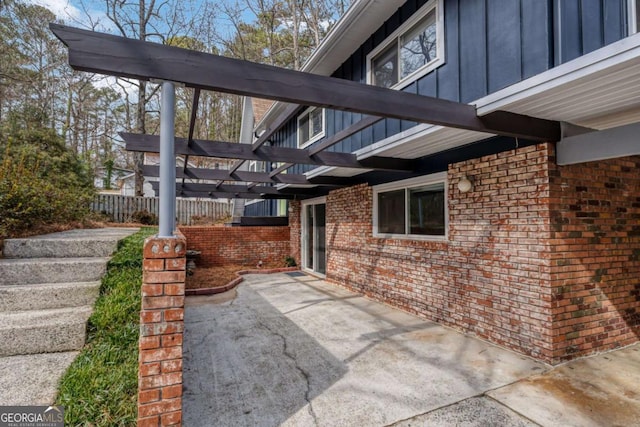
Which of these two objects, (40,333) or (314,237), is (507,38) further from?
(314,237)

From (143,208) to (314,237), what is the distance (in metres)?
8.89

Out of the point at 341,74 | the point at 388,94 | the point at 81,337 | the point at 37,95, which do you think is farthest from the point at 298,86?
the point at 37,95

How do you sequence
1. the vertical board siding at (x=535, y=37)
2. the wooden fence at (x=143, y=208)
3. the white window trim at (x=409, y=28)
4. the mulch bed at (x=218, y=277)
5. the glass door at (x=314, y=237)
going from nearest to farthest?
the vertical board siding at (x=535, y=37)
the white window trim at (x=409, y=28)
the mulch bed at (x=218, y=277)
the glass door at (x=314, y=237)
the wooden fence at (x=143, y=208)

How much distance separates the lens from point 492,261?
418cm

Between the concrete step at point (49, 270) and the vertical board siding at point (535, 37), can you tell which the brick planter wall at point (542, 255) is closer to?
the vertical board siding at point (535, 37)

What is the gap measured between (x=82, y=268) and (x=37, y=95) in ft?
63.1

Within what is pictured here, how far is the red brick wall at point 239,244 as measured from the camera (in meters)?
10.7

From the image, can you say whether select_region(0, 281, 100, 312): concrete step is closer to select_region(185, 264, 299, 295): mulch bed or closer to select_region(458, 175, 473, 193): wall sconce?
select_region(185, 264, 299, 295): mulch bed

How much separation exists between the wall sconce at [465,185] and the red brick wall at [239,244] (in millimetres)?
7983

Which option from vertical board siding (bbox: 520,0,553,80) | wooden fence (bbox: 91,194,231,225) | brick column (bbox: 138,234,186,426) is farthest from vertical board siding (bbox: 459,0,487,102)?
wooden fence (bbox: 91,194,231,225)

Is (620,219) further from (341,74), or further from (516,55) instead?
(341,74)

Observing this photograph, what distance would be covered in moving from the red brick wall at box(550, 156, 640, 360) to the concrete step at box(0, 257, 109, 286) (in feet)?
16.9

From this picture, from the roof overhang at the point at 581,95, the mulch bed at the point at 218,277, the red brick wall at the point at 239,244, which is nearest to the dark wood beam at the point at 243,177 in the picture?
the mulch bed at the point at 218,277

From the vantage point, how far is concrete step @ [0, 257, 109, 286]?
10.6 feet
